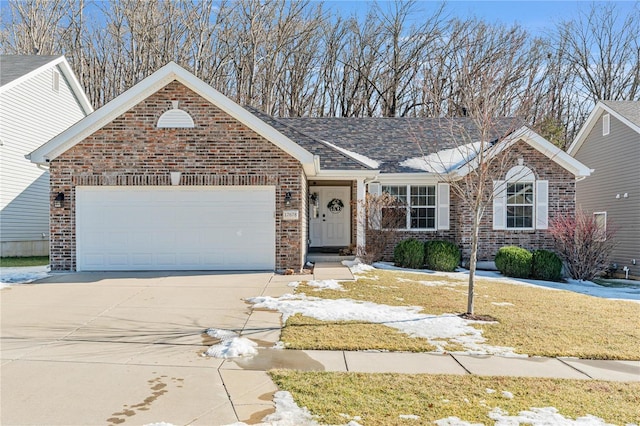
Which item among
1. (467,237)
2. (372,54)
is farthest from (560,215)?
(372,54)

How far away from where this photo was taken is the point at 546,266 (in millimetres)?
13102

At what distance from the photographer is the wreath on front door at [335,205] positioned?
16.0m

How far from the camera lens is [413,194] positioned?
49.0 feet

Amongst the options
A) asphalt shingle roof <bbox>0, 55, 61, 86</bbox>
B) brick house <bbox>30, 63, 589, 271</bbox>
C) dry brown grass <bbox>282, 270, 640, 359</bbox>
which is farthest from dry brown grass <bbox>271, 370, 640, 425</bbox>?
asphalt shingle roof <bbox>0, 55, 61, 86</bbox>

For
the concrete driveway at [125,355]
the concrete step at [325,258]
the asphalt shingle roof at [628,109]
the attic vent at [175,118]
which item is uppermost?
the asphalt shingle roof at [628,109]

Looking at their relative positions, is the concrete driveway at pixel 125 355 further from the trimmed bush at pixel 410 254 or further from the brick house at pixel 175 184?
the trimmed bush at pixel 410 254

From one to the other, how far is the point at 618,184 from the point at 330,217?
37.4ft

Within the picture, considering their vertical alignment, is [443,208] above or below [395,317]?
above

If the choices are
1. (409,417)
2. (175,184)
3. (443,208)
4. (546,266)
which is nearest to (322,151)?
(443,208)

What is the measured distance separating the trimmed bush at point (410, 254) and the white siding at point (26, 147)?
13.9 meters

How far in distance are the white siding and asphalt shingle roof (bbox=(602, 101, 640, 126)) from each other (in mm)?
22550

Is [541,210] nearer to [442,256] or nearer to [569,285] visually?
[569,285]

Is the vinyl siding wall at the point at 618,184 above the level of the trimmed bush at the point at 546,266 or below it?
above

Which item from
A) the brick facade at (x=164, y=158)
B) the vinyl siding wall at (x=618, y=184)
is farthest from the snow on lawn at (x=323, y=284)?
the vinyl siding wall at (x=618, y=184)
